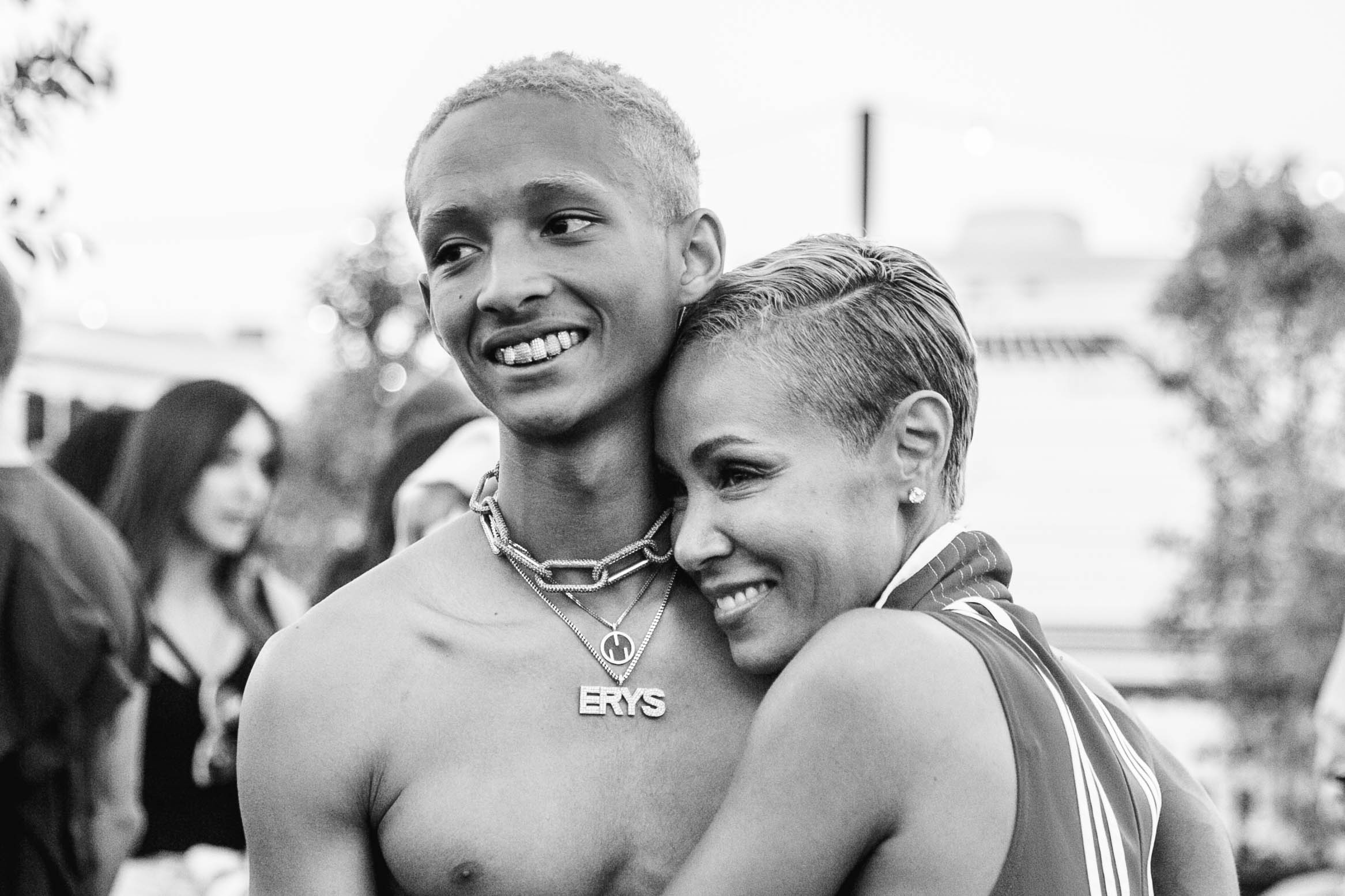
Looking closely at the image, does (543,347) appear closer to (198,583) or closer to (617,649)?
(617,649)

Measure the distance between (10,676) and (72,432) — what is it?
239cm

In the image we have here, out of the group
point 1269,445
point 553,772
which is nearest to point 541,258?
point 553,772

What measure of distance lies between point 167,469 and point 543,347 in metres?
3.06

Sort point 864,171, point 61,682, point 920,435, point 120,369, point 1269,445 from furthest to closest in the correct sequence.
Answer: point 120,369 < point 1269,445 < point 864,171 < point 61,682 < point 920,435

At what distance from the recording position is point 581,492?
2074 mm

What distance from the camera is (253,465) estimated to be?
478cm

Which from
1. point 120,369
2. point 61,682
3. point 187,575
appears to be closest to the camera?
point 61,682

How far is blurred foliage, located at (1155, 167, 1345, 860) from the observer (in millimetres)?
8789


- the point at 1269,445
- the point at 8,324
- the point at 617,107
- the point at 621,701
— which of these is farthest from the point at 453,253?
the point at 1269,445

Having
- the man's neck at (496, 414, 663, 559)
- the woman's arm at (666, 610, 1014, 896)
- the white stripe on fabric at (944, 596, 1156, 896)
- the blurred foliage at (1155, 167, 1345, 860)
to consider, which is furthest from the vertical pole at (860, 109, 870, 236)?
the woman's arm at (666, 610, 1014, 896)

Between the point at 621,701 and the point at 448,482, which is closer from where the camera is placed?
the point at 621,701

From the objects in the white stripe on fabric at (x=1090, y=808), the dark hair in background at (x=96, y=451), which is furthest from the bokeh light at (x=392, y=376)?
the white stripe on fabric at (x=1090, y=808)

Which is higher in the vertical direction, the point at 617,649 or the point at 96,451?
the point at 617,649

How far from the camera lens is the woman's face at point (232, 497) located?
465cm
